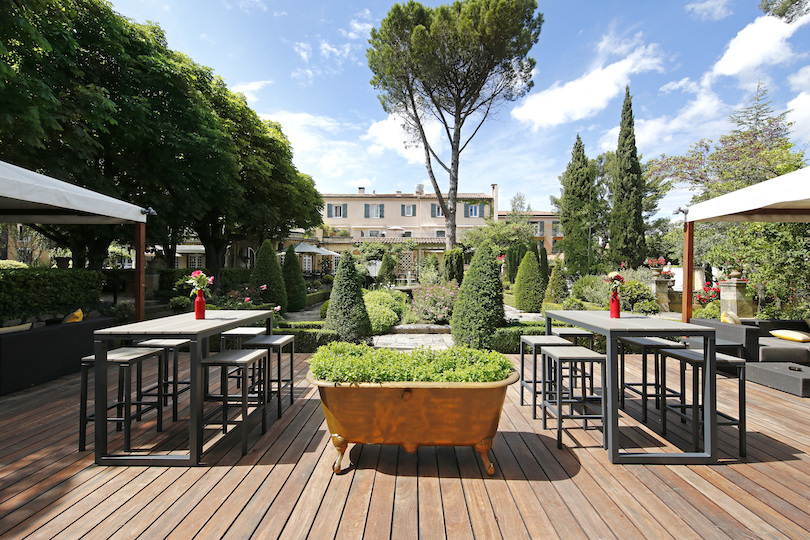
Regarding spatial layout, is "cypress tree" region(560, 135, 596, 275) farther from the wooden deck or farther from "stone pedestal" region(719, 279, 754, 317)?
the wooden deck

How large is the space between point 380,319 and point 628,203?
1718 centimetres

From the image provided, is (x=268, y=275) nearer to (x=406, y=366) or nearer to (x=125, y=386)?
(x=125, y=386)

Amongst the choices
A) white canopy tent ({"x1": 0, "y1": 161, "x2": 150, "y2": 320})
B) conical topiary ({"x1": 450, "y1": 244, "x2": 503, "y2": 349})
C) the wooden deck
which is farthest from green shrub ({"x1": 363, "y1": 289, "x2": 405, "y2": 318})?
the wooden deck

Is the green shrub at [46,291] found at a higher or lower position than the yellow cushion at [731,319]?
higher

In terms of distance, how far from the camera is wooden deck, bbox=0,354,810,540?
188 cm

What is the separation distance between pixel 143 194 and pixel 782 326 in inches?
577

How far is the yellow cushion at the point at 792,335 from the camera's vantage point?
4848mm

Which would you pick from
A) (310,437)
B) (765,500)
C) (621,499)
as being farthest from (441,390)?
(765,500)

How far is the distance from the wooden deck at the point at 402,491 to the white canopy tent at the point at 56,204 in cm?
226

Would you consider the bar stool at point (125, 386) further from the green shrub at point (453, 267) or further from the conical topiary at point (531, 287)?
the green shrub at point (453, 267)

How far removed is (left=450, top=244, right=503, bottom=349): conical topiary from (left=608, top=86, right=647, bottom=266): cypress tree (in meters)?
16.3

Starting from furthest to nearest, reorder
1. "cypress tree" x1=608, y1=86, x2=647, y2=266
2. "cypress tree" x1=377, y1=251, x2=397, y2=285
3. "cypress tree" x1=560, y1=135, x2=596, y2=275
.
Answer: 1. "cypress tree" x1=560, y1=135, x2=596, y2=275
2. "cypress tree" x1=608, y1=86, x2=647, y2=266
3. "cypress tree" x1=377, y1=251, x2=397, y2=285

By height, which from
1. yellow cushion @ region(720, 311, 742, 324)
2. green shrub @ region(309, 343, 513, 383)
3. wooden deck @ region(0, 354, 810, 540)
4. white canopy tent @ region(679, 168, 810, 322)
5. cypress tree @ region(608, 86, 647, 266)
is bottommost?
wooden deck @ region(0, 354, 810, 540)

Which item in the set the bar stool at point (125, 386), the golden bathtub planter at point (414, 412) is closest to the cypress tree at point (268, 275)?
the bar stool at point (125, 386)
